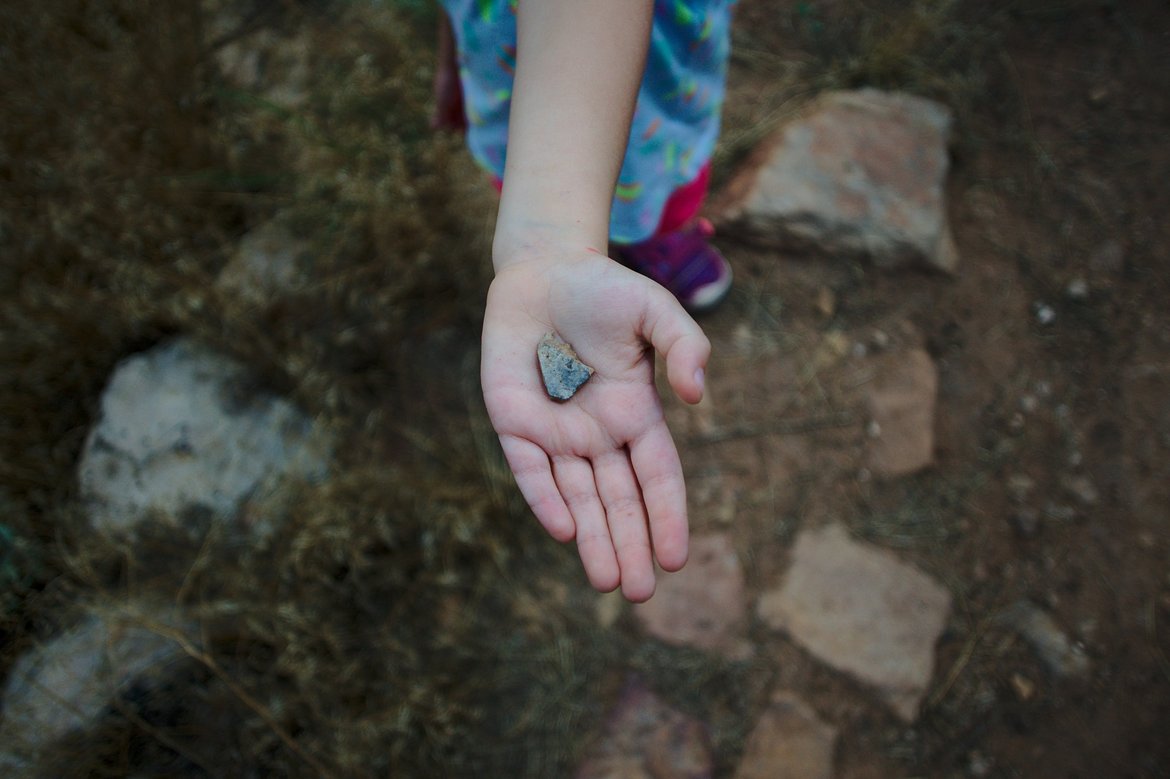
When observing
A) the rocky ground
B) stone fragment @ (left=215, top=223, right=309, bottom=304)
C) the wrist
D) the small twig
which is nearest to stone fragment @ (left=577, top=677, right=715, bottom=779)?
the rocky ground

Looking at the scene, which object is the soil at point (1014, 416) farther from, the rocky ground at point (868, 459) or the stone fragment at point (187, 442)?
the stone fragment at point (187, 442)

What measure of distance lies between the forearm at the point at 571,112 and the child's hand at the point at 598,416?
8cm

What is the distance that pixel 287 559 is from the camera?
1.74 m

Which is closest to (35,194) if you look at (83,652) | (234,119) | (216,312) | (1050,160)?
(234,119)

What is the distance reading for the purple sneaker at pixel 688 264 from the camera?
7.39 feet

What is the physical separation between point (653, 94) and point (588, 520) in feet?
3.01

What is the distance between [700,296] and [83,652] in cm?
180

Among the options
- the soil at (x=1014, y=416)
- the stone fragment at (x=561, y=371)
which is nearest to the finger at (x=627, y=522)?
the stone fragment at (x=561, y=371)

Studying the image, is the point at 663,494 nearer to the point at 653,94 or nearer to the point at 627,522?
the point at 627,522

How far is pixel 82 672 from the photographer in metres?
1.72

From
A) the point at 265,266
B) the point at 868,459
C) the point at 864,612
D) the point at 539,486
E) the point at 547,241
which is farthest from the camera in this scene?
the point at 265,266

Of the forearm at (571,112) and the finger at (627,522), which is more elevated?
the forearm at (571,112)

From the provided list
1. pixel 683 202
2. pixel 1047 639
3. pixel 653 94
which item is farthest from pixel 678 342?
pixel 1047 639

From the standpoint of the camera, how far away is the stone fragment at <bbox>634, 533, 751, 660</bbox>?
1891mm
